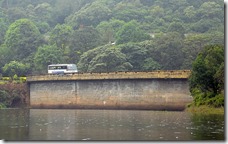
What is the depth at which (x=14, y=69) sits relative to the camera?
12575 cm

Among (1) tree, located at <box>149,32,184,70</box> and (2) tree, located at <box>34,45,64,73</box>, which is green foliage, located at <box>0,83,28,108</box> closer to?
(2) tree, located at <box>34,45,64,73</box>

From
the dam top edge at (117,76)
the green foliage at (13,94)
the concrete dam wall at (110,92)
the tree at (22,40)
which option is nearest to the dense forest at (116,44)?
the tree at (22,40)

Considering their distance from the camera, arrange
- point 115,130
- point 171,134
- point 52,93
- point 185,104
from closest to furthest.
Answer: point 171,134 < point 115,130 < point 185,104 < point 52,93

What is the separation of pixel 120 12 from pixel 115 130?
14290cm

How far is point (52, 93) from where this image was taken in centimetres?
10775

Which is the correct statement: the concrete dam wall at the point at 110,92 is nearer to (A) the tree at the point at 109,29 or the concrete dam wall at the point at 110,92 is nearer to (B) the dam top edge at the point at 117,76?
(B) the dam top edge at the point at 117,76

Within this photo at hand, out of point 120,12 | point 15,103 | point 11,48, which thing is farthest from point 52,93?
point 120,12

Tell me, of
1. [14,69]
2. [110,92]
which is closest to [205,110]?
[110,92]

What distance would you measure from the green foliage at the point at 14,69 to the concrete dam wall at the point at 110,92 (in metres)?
15.0

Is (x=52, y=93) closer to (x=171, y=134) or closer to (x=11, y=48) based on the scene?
(x=11, y=48)

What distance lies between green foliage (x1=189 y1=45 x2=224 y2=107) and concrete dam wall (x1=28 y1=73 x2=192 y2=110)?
10243 mm

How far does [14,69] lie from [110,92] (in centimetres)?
3049

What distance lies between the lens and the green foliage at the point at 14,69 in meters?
126

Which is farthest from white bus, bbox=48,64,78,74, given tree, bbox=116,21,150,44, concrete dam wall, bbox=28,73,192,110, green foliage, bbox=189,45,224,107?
green foliage, bbox=189,45,224,107
